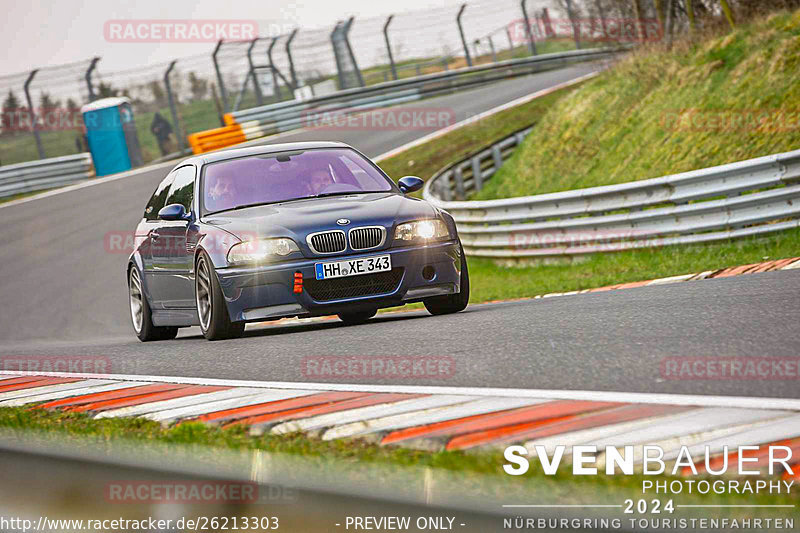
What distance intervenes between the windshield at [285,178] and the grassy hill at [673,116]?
645cm

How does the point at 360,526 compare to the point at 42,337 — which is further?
the point at 42,337

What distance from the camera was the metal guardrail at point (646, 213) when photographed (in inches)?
434

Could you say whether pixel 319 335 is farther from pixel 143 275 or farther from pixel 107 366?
pixel 143 275

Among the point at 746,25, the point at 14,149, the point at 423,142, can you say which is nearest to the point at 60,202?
the point at 14,149

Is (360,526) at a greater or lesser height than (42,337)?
greater

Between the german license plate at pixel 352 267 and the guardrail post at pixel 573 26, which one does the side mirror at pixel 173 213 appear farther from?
the guardrail post at pixel 573 26

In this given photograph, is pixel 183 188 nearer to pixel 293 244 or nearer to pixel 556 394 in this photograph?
pixel 293 244

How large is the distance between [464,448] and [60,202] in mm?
23340

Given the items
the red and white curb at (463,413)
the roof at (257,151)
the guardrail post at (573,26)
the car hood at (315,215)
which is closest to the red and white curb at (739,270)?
the car hood at (315,215)

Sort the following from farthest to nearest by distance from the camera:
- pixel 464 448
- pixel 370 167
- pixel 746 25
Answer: pixel 746 25, pixel 370 167, pixel 464 448

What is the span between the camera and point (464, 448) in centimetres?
320

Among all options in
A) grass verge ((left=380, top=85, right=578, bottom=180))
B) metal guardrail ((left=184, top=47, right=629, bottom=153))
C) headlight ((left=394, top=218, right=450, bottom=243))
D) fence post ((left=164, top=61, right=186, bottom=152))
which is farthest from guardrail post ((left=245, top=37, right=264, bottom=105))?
headlight ((left=394, top=218, right=450, bottom=243))

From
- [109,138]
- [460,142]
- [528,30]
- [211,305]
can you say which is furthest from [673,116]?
[528,30]

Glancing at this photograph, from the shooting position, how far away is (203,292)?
8.20 meters
